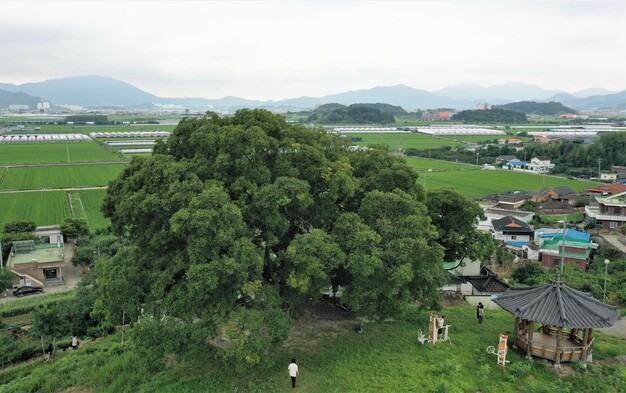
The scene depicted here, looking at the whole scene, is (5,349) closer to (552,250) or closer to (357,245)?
(357,245)

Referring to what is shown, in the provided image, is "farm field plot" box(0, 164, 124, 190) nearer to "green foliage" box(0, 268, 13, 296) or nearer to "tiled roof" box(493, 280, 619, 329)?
"green foliage" box(0, 268, 13, 296)

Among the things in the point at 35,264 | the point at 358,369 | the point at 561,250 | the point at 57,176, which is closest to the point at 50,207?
the point at 57,176

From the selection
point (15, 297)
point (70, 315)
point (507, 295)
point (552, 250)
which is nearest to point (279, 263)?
point (507, 295)

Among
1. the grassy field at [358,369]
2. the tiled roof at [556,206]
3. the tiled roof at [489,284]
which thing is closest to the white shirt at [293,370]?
the grassy field at [358,369]

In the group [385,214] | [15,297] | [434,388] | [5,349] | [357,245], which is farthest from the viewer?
[15,297]

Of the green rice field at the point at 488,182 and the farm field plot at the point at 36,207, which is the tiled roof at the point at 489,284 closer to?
the green rice field at the point at 488,182

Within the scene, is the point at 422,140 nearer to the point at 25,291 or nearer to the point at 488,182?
the point at 488,182
